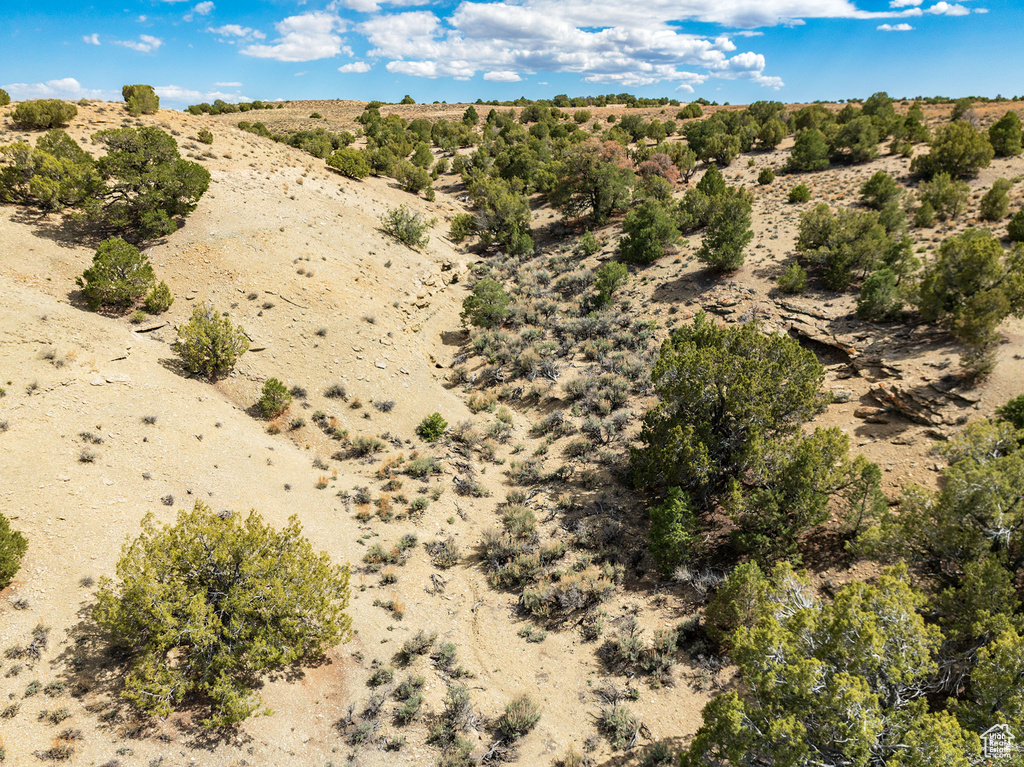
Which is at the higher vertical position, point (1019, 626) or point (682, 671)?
point (1019, 626)

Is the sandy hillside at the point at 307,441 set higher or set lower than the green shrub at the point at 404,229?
lower

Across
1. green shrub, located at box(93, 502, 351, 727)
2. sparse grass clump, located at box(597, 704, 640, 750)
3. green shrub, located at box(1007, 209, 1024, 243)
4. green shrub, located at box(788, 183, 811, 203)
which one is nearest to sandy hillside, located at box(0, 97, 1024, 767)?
sparse grass clump, located at box(597, 704, 640, 750)

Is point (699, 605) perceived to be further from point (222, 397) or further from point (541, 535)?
point (222, 397)

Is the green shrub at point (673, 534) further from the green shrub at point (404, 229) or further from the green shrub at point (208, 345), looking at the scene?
the green shrub at point (404, 229)

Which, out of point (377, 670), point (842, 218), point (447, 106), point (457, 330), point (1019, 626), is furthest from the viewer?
point (447, 106)

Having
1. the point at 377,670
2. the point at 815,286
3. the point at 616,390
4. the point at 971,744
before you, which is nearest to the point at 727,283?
the point at 815,286

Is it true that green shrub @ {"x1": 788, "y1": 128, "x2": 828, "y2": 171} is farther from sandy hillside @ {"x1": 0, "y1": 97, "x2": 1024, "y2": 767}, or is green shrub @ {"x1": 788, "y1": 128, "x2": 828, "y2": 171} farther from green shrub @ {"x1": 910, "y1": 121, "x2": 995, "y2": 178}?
sandy hillside @ {"x1": 0, "y1": 97, "x2": 1024, "y2": 767}

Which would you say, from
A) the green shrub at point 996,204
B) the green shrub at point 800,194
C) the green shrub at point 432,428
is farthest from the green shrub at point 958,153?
the green shrub at point 432,428
